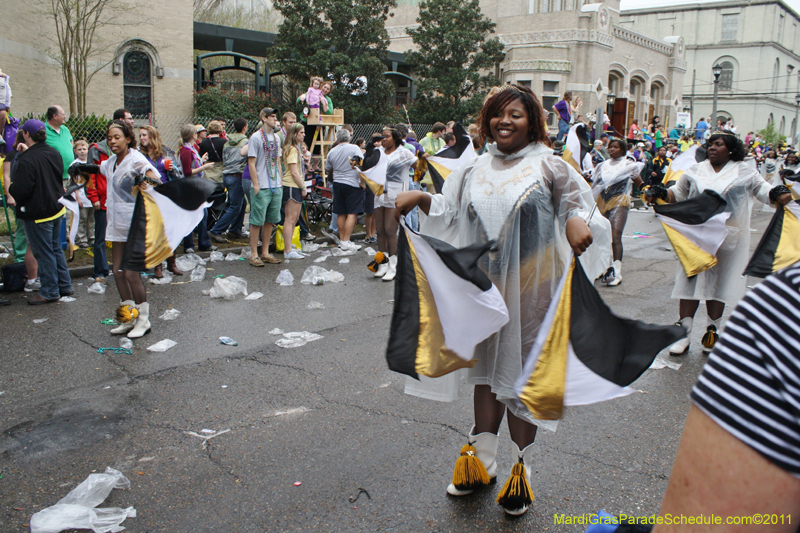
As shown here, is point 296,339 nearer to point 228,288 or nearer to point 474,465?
point 228,288

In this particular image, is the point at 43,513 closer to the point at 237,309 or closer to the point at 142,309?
the point at 142,309

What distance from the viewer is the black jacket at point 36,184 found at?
682 cm

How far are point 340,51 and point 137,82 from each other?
8.75m

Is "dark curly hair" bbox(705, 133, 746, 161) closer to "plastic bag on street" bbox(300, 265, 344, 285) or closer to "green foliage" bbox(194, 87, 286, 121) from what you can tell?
"plastic bag on street" bbox(300, 265, 344, 285)

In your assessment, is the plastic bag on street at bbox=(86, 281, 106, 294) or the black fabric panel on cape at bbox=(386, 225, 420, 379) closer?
the black fabric panel on cape at bbox=(386, 225, 420, 379)

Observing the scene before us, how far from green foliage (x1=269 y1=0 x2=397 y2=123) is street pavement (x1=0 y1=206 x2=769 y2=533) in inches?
804

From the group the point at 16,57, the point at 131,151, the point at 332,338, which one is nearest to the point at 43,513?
the point at 332,338

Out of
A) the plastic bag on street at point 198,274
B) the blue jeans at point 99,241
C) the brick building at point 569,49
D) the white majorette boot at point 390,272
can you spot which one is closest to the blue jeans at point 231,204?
the plastic bag on street at point 198,274

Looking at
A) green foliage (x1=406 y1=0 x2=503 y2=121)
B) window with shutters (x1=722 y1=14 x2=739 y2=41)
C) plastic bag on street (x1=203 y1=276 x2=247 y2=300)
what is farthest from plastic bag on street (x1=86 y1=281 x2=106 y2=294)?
window with shutters (x1=722 y1=14 x2=739 y2=41)

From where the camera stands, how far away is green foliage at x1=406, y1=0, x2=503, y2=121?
32.3 m

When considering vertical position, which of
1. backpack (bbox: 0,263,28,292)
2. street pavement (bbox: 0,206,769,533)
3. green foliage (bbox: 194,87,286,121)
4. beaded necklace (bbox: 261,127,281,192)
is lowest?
street pavement (bbox: 0,206,769,533)

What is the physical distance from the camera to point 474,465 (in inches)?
127

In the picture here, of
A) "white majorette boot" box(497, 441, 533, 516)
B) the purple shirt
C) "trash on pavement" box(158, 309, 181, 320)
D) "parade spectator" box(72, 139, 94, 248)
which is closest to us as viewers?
"white majorette boot" box(497, 441, 533, 516)

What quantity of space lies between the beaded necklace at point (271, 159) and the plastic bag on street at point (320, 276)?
1610 millimetres
